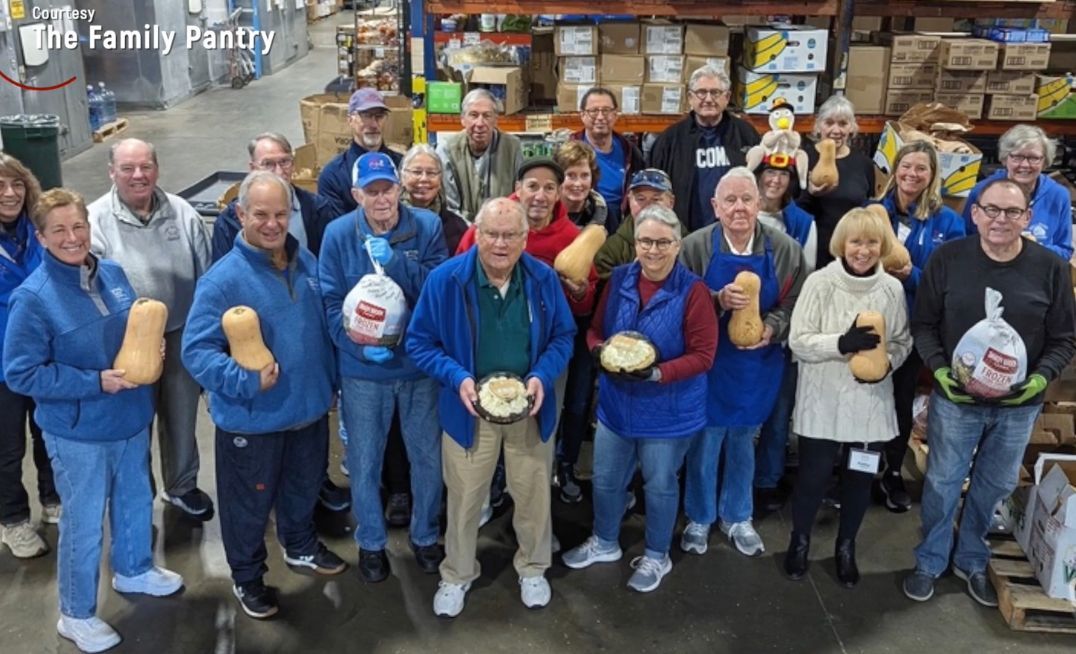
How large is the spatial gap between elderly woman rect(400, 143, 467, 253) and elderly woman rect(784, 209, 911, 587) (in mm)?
1483

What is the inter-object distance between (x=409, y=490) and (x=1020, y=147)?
326 centimetres

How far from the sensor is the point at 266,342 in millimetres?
3408

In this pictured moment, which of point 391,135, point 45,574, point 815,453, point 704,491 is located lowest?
point 45,574

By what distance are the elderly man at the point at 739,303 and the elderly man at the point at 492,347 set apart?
2.22 ft

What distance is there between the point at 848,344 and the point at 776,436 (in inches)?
37.3

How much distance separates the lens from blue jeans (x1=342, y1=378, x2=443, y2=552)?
3.72 m

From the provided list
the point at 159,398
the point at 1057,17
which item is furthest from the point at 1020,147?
the point at 159,398

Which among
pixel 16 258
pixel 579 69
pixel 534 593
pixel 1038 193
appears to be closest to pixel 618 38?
pixel 579 69

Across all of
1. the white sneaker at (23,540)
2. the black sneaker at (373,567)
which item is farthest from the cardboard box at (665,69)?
the white sneaker at (23,540)

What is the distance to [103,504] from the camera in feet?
11.5

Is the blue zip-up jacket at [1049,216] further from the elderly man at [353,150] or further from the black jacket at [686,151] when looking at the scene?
the elderly man at [353,150]

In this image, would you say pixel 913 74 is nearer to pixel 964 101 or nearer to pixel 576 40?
pixel 964 101

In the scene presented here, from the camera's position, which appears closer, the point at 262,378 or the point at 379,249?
the point at 262,378

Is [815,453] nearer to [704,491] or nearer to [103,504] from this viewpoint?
[704,491]
